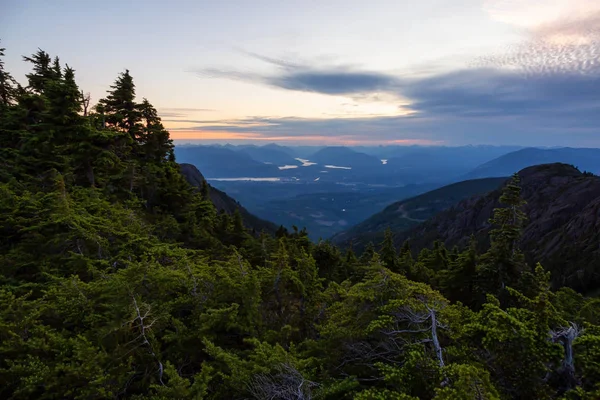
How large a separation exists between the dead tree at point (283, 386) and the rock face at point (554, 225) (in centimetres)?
3255

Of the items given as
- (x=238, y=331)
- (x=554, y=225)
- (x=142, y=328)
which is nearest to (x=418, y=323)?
(x=238, y=331)

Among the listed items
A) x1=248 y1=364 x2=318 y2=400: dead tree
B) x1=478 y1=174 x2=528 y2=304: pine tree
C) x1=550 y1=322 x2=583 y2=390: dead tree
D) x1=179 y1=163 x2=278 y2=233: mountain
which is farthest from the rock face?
x1=179 y1=163 x2=278 y2=233: mountain

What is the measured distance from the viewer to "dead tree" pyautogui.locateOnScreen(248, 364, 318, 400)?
680cm

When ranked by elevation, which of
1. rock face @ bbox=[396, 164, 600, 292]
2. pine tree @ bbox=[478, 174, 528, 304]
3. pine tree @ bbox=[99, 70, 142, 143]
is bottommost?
rock face @ bbox=[396, 164, 600, 292]

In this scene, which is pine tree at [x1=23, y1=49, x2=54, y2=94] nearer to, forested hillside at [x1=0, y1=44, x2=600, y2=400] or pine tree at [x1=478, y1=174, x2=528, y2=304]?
forested hillside at [x1=0, y1=44, x2=600, y2=400]

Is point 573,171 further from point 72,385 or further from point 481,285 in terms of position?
point 72,385

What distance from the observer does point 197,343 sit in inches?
361

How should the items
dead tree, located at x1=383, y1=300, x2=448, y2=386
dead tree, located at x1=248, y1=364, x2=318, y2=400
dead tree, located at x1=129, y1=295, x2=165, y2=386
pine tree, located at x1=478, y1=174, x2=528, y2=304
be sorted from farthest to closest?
pine tree, located at x1=478, y1=174, x2=528, y2=304, dead tree, located at x1=383, y1=300, x2=448, y2=386, dead tree, located at x1=129, y1=295, x2=165, y2=386, dead tree, located at x1=248, y1=364, x2=318, y2=400

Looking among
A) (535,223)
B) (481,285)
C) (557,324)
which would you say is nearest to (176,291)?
(557,324)

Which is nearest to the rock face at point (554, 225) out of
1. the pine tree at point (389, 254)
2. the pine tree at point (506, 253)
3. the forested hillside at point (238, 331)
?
the pine tree at point (506, 253)

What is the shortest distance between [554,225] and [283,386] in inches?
4262

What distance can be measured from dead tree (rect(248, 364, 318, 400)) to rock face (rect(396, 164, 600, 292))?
32.5 metres

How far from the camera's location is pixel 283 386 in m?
7.02

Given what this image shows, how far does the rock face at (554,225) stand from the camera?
55.7 meters
